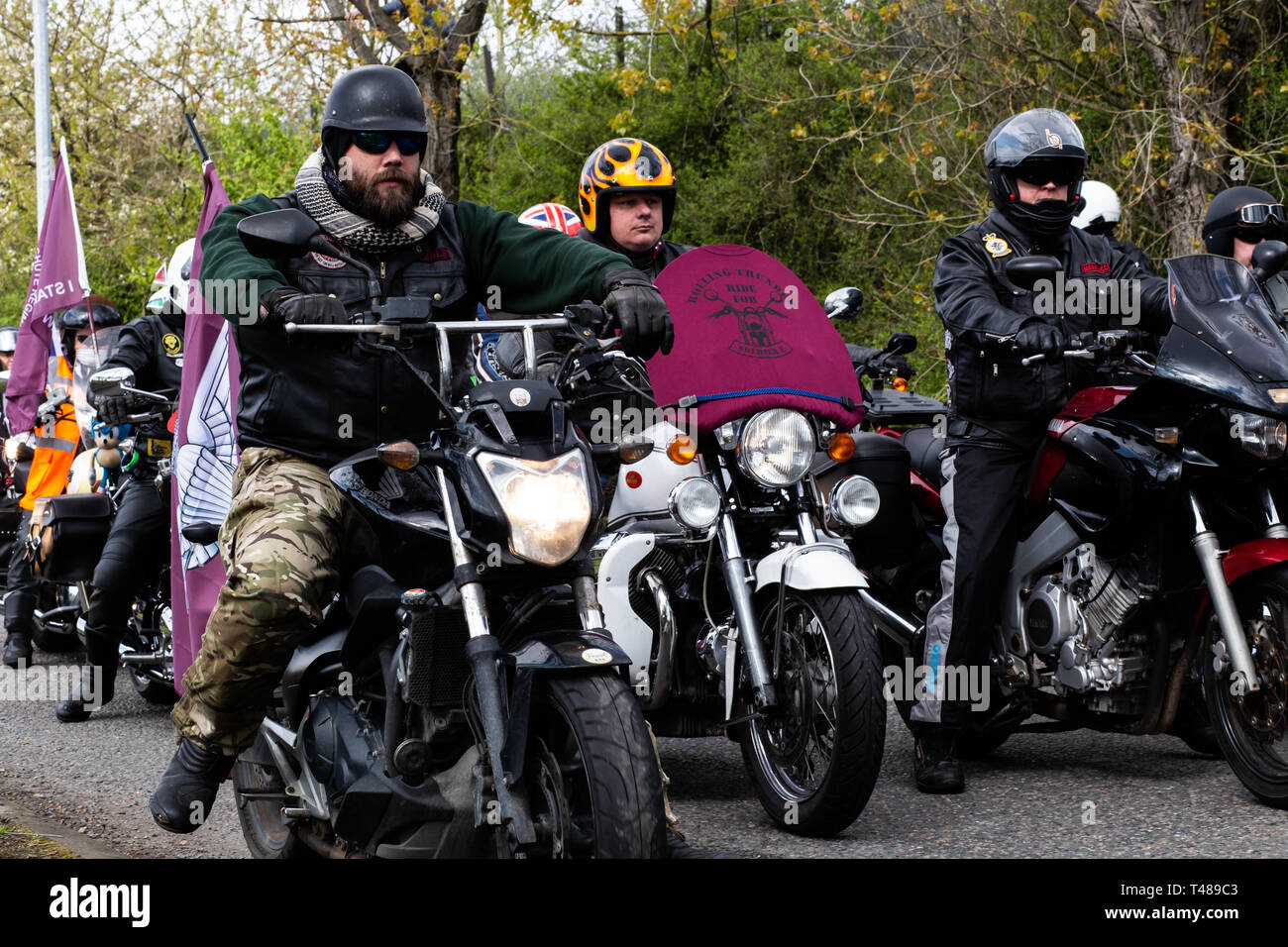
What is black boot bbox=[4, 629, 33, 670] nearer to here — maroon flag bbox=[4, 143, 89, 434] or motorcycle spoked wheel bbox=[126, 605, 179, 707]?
motorcycle spoked wheel bbox=[126, 605, 179, 707]

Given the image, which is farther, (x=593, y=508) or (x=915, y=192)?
(x=915, y=192)

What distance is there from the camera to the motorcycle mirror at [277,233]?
3463 millimetres

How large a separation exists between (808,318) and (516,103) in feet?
87.5

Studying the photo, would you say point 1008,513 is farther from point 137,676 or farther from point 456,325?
point 137,676

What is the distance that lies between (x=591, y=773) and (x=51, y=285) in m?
7.70

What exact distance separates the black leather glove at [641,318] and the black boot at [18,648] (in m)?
6.61

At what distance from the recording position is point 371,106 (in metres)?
4.07

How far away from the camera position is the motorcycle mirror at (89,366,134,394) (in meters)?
7.14

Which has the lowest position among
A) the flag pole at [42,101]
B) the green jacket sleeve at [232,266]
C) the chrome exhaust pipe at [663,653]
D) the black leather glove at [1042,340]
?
the chrome exhaust pipe at [663,653]

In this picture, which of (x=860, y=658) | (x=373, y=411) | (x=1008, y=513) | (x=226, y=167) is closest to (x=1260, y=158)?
(x=1008, y=513)

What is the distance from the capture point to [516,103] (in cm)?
3083

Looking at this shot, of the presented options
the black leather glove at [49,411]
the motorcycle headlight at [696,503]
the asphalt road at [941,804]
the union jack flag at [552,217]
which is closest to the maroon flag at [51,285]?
the black leather glove at [49,411]

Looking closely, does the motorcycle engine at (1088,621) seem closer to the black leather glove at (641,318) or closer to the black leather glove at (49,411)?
the black leather glove at (641,318)

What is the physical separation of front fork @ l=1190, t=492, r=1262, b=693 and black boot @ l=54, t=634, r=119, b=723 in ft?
16.7
